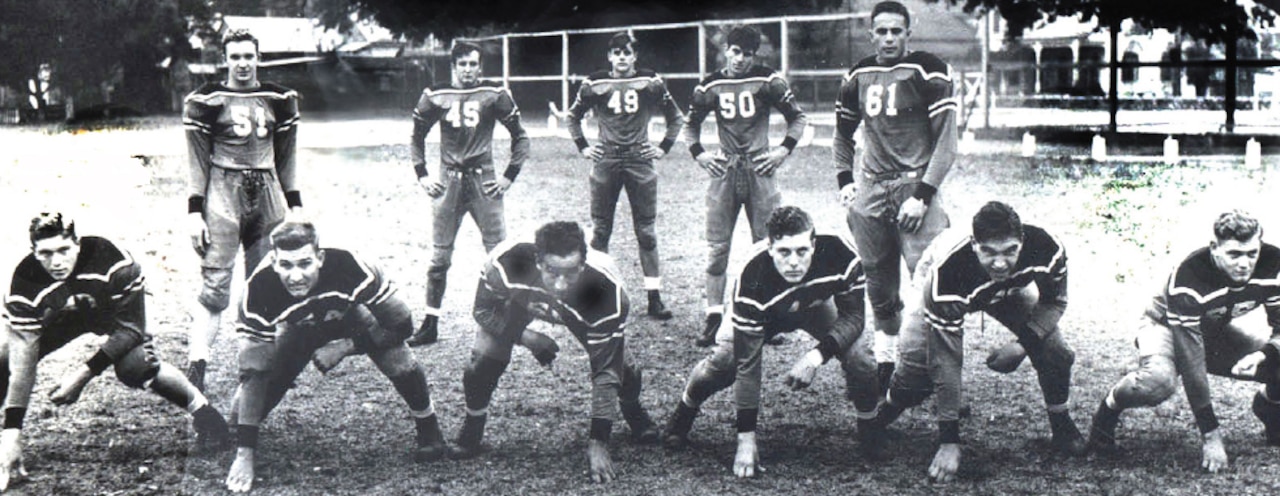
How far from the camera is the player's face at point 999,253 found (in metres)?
3.21

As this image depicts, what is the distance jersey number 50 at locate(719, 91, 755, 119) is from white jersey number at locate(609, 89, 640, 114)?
2.15 ft

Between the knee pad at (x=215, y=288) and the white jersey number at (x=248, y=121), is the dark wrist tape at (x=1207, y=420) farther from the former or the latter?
the knee pad at (x=215, y=288)

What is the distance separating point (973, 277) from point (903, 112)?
95 centimetres

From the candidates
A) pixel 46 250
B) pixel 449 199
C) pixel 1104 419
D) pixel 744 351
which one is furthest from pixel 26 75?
pixel 1104 419

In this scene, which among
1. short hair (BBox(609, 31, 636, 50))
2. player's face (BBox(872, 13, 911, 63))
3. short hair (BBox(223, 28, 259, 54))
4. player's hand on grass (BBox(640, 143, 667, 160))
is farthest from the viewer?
player's hand on grass (BBox(640, 143, 667, 160))

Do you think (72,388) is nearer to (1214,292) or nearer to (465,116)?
(465,116)

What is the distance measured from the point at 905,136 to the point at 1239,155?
5.74 meters

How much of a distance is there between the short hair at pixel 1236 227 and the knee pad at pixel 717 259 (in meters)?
2.40

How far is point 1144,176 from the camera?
8.65m

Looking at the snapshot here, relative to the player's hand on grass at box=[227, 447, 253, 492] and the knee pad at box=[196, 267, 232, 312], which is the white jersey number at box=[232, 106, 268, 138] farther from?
the player's hand on grass at box=[227, 447, 253, 492]

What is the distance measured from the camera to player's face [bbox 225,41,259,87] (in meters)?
3.94

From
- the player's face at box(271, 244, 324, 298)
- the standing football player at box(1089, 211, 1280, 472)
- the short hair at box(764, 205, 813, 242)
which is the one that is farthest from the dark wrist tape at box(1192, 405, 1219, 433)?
the player's face at box(271, 244, 324, 298)

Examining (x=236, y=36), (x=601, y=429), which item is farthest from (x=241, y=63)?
(x=601, y=429)

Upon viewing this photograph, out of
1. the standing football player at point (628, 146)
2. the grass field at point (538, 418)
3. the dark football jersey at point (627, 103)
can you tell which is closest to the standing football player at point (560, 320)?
the grass field at point (538, 418)
